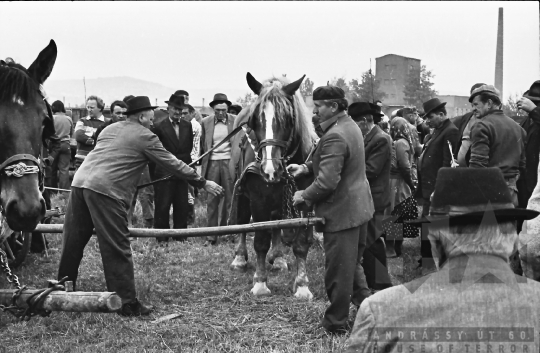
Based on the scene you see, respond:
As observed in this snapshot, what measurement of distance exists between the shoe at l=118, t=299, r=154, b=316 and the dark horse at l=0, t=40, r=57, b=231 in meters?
2.00

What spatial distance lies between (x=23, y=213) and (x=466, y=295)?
8.60ft

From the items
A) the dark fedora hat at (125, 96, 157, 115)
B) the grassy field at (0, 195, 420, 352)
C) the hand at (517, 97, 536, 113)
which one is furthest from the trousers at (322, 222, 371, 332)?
the hand at (517, 97, 536, 113)

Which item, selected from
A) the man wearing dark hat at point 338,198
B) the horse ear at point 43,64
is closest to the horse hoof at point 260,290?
A: the man wearing dark hat at point 338,198

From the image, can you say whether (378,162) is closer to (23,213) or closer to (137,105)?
(137,105)

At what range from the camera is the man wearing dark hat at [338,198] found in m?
5.05

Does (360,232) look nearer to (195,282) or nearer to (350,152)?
(350,152)

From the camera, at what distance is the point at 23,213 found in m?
3.56

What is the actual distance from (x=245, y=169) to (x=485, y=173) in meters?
4.81

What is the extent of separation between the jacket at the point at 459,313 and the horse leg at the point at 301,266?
438 cm

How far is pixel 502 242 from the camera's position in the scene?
208cm

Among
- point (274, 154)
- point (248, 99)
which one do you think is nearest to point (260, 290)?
point (274, 154)

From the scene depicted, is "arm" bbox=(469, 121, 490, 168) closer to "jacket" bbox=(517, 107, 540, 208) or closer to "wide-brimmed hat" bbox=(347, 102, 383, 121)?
"jacket" bbox=(517, 107, 540, 208)

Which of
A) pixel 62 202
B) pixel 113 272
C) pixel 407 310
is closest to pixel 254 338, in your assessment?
pixel 113 272

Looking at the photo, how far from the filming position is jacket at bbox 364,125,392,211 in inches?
267
